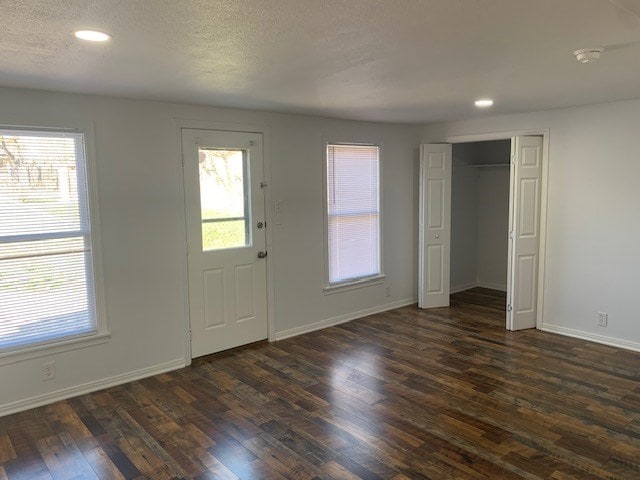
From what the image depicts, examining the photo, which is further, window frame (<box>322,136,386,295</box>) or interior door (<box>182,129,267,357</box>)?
window frame (<box>322,136,386,295</box>)

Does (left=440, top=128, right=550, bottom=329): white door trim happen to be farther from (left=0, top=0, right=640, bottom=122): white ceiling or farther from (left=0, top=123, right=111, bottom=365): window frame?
(left=0, top=123, right=111, bottom=365): window frame

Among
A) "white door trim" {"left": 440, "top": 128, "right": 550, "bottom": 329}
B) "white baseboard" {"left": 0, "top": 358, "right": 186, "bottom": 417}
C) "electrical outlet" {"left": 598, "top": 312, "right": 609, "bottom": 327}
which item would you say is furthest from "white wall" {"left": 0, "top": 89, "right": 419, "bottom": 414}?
"electrical outlet" {"left": 598, "top": 312, "right": 609, "bottom": 327}

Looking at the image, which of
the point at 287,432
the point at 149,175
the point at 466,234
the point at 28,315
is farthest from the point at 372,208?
the point at 28,315

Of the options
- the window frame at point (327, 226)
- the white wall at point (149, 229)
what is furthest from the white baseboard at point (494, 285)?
the white wall at point (149, 229)

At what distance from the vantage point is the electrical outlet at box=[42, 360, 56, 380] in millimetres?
3525

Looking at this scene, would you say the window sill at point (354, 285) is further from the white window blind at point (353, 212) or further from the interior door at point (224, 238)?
the interior door at point (224, 238)

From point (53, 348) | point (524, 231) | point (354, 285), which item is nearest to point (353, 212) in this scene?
point (354, 285)

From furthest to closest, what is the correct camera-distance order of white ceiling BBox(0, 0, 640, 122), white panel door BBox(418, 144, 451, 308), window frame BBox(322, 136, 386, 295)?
white panel door BBox(418, 144, 451, 308), window frame BBox(322, 136, 386, 295), white ceiling BBox(0, 0, 640, 122)

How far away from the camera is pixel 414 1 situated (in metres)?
1.81

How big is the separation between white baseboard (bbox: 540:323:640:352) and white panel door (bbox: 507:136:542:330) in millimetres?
196

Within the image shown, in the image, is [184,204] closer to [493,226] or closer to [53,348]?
[53,348]

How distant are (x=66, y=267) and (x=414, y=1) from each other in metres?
3.05

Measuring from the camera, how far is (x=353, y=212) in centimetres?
548

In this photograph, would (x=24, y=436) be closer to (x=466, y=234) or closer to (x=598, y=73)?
(x=598, y=73)
